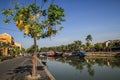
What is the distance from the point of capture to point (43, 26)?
18.0 meters

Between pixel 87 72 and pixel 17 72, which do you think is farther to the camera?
pixel 87 72

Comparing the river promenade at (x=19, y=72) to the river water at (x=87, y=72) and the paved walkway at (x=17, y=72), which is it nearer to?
the paved walkway at (x=17, y=72)

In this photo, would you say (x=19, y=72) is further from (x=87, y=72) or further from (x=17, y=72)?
(x=87, y=72)

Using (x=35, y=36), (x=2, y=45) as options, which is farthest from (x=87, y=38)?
(x=35, y=36)

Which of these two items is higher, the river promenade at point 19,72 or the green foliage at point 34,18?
the green foliage at point 34,18

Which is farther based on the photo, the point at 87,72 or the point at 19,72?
the point at 87,72

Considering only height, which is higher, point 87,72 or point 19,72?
point 19,72

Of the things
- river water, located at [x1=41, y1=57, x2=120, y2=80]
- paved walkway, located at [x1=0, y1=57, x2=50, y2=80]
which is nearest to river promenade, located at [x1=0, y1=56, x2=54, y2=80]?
paved walkway, located at [x1=0, y1=57, x2=50, y2=80]

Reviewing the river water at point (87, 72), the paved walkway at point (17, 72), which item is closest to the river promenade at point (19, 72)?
the paved walkway at point (17, 72)

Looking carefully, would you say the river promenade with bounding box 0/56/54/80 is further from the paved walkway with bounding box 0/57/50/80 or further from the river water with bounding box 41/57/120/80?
the river water with bounding box 41/57/120/80

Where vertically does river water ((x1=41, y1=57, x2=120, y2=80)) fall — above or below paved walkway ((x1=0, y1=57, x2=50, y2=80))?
below

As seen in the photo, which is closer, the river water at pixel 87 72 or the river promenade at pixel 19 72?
the river promenade at pixel 19 72

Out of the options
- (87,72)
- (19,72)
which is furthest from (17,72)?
(87,72)

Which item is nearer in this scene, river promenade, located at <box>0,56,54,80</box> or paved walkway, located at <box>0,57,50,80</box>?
river promenade, located at <box>0,56,54,80</box>
